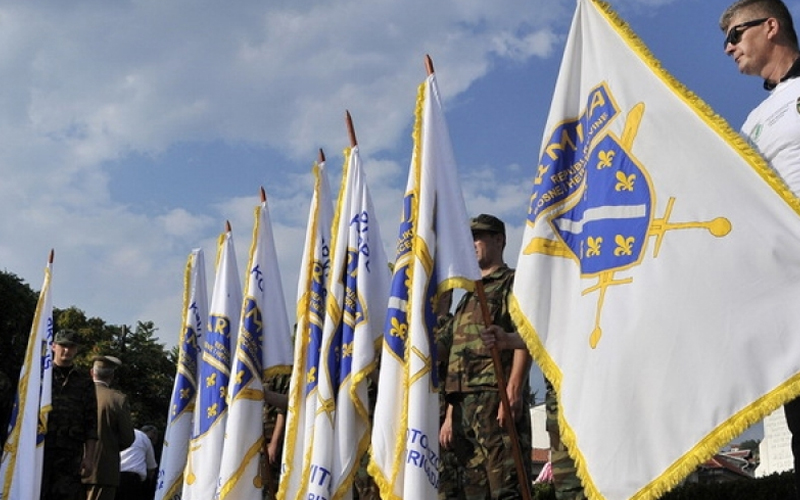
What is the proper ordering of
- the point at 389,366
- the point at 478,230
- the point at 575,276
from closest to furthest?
the point at 575,276
the point at 389,366
the point at 478,230

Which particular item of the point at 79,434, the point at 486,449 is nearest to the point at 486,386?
the point at 486,449

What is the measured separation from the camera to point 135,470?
11438mm

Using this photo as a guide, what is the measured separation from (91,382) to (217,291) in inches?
59.6

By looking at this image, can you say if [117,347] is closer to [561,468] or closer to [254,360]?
[254,360]

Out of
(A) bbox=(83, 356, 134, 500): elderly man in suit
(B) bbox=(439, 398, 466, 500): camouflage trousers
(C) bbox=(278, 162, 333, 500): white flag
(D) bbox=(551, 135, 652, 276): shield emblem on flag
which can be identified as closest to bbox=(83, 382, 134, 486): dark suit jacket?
(A) bbox=(83, 356, 134, 500): elderly man in suit

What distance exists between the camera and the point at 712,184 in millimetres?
3529

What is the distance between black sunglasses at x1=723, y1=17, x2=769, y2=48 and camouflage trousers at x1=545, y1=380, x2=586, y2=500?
1.94 m

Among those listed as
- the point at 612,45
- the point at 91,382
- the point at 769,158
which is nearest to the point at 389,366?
the point at 612,45

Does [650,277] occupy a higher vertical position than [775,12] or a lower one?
lower

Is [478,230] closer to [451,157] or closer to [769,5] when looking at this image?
[451,157]

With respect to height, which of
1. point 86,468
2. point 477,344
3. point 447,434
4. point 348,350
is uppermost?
point 348,350

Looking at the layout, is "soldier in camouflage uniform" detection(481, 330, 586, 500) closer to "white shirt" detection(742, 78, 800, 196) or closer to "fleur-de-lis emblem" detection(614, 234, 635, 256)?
"fleur-de-lis emblem" detection(614, 234, 635, 256)

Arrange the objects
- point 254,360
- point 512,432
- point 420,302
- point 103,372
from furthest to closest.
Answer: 1. point 103,372
2. point 254,360
3. point 420,302
4. point 512,432

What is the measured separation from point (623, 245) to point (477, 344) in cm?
200
